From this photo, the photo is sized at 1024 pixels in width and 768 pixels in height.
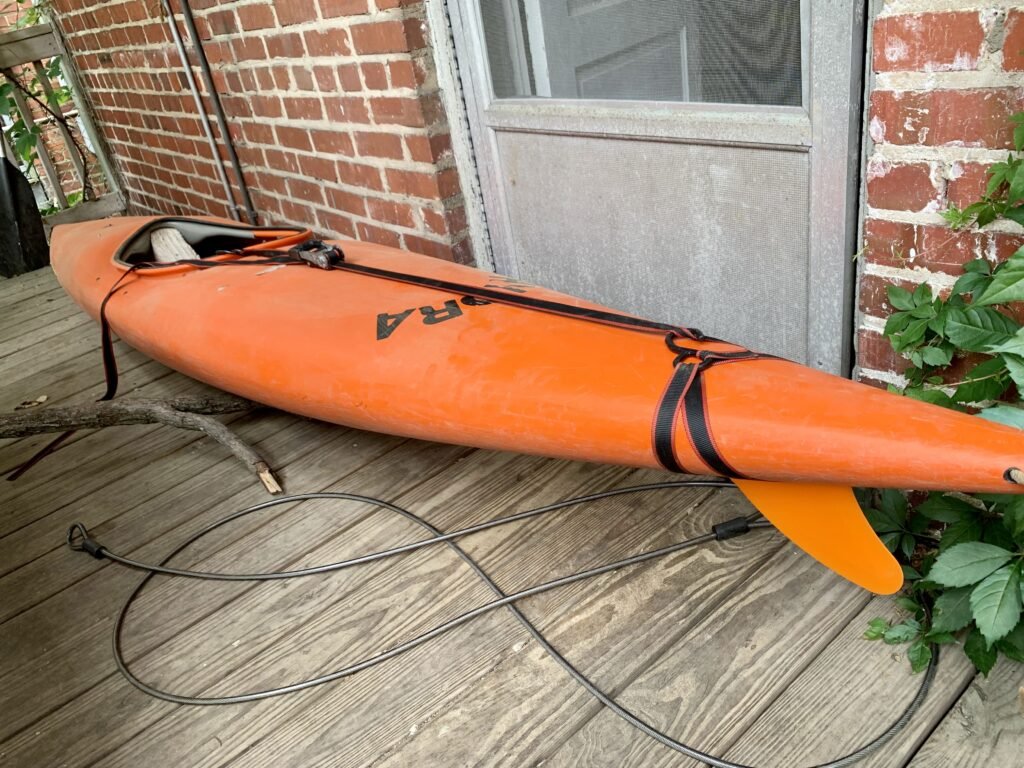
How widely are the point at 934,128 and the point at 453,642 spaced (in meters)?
1.10

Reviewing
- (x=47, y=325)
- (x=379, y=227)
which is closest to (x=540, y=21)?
(x=379, y=227)

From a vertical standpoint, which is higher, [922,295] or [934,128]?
[934,128]

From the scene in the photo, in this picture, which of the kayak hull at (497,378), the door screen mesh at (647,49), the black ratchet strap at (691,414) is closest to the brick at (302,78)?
the kayak hull at (497,378)

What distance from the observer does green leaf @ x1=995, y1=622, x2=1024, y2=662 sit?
111 cm

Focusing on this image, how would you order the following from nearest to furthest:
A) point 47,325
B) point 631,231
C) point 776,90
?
point 776,90 → point 631,231 → point 47,325

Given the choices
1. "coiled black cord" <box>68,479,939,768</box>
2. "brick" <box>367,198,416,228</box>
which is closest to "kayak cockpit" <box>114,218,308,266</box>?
"brick" <box>367,198,416,228</box>

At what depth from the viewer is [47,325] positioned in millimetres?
3166

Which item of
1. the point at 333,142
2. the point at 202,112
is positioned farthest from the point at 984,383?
the point at 202,112

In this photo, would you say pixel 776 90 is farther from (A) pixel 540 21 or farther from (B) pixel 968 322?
(A) pixel 540 21

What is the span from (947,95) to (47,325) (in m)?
3.19

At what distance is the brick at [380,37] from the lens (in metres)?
2.06

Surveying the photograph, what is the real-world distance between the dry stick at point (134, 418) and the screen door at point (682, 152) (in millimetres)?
935

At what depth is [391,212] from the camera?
8.18 feet

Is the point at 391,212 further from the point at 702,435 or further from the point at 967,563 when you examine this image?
the point at 967,563
